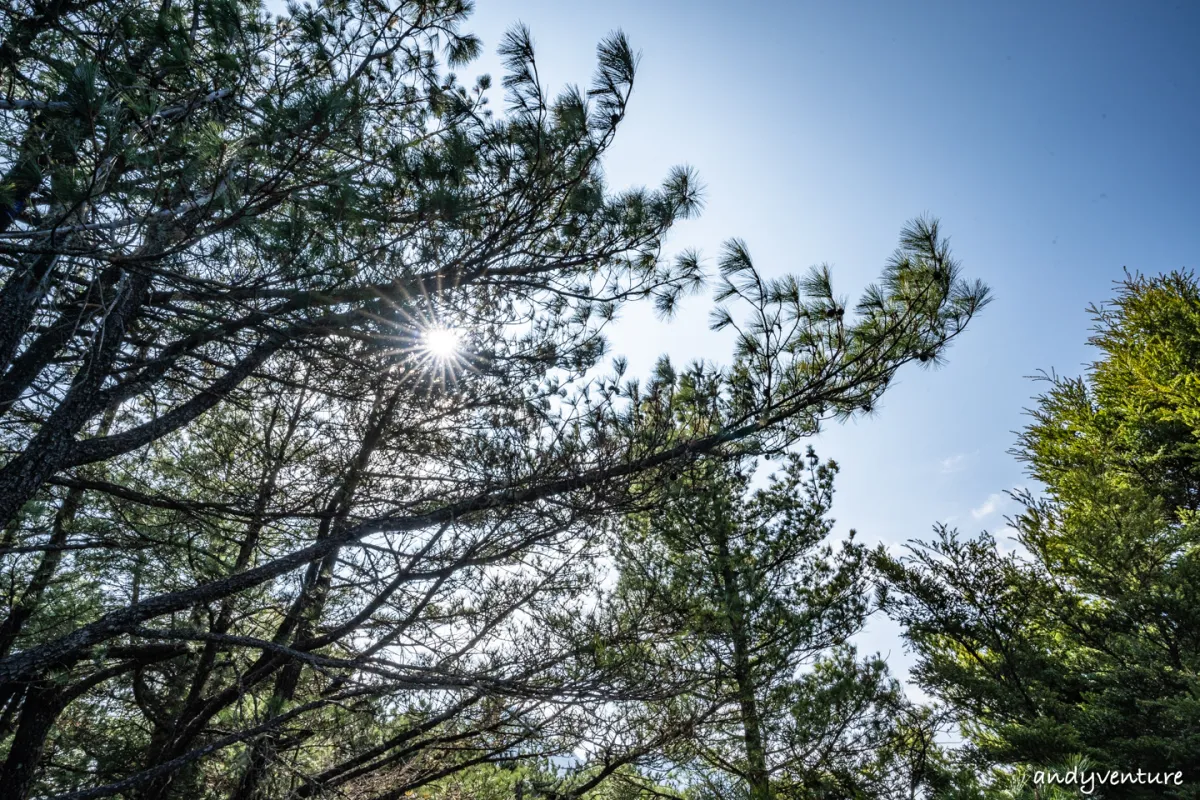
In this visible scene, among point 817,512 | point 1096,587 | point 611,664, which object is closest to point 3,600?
point 611,664

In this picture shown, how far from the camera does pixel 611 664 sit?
10.9ft

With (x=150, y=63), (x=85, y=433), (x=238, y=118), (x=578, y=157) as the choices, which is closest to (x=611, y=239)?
(x=578, y=157)

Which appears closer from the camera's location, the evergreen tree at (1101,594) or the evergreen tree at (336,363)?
→ the evergreen tree at (336,363)

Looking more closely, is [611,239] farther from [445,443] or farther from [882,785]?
[882,785]

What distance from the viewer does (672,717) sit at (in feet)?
15.8

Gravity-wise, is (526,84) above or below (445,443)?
above

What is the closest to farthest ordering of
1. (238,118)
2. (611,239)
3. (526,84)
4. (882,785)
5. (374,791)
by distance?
(238,118) < (526,84) < (611,239) < (374,791) < (882,785)

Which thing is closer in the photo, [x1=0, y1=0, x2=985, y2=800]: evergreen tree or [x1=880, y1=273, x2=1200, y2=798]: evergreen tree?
[x1=0, y1=0, x2=985, y2=800]: evergreen tree

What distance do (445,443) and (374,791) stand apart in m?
3.57

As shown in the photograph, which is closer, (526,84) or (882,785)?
(526,84)

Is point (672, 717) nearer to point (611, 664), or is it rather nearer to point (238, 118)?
point (611, 664)

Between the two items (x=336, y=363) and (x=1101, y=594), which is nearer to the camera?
(x=336, y=363)

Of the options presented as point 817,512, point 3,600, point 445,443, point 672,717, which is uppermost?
point 817,512

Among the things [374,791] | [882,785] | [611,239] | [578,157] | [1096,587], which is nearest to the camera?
[578,157]
